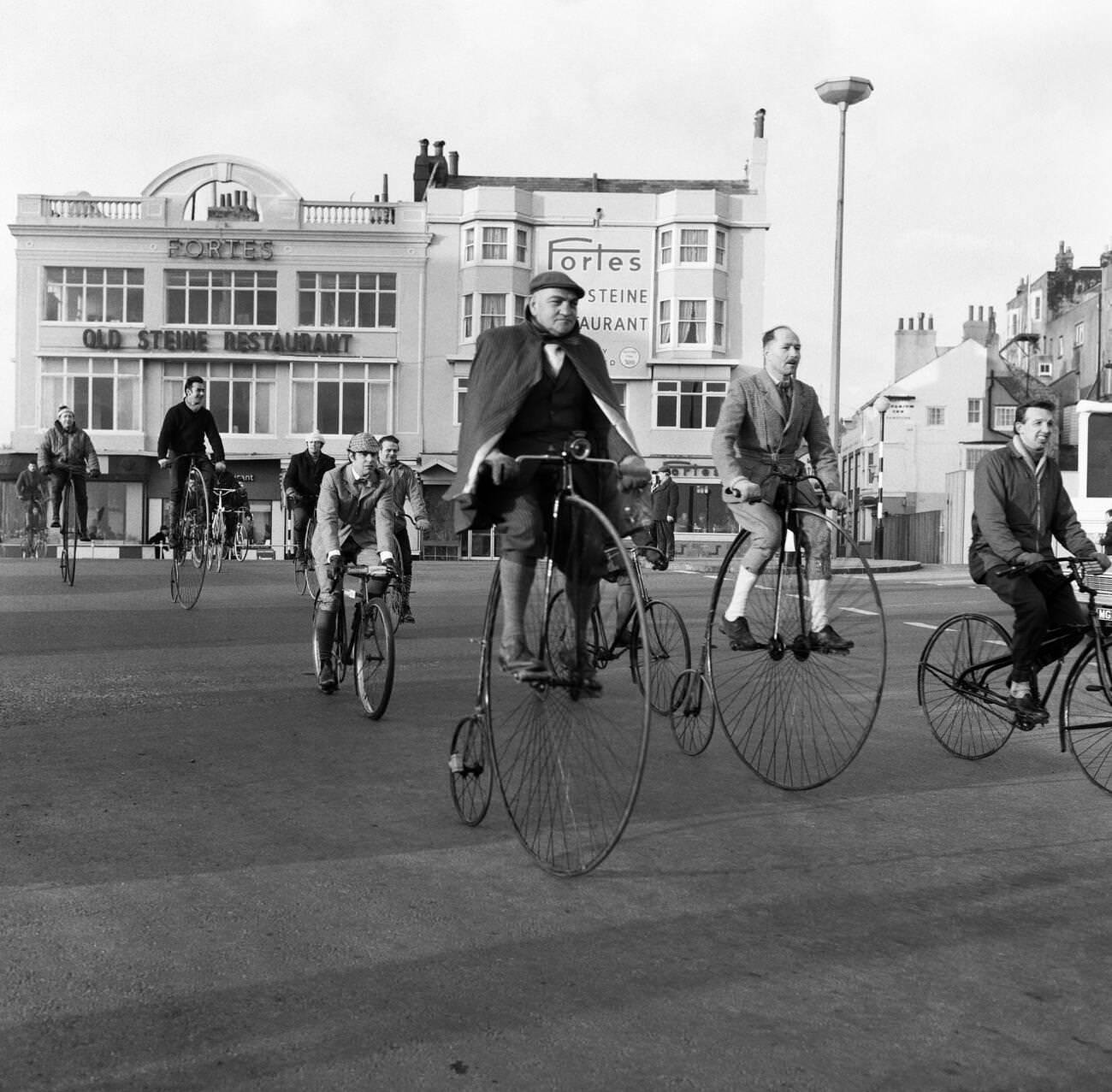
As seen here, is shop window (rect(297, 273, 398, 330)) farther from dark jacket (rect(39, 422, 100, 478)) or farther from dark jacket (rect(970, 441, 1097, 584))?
dark jacket (rect(970, 441, 1097, 584))

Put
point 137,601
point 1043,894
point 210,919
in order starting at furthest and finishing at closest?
point 137,601, point 1043,894, point 210,919

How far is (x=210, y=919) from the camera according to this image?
4.38m

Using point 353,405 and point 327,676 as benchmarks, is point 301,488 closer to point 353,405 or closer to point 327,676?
point 327,676

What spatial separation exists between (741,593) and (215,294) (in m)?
54.0

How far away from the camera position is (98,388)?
57.3 meters

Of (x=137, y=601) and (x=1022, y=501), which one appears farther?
(x=137, y=601)

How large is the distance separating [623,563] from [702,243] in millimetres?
56098

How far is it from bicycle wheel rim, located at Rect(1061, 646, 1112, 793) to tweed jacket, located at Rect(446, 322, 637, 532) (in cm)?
265

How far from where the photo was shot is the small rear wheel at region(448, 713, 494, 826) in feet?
18.3

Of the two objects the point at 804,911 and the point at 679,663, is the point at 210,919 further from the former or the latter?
the point at 679,663

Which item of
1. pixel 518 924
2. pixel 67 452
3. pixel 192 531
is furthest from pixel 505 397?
pixel 67 452

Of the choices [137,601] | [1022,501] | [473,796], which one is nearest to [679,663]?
[1022,501]

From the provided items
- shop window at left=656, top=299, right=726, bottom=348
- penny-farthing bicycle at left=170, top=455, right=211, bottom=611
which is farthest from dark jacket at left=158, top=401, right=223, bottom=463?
shop window at left=656, top=299, right=726, bottom=348

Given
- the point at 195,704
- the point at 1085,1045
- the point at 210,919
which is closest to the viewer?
the point at 1085,1045
